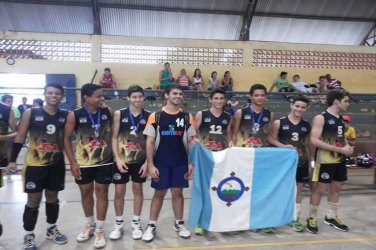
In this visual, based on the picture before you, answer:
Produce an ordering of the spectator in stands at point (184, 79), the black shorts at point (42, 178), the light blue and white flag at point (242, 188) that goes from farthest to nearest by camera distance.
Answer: the spectator in stands at point (184, 79), the light blue and white flag at point (242, 188), the black shorts at point (42, 178)

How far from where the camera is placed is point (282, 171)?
3902 millimetres

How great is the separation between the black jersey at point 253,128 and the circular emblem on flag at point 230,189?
20.3 inches

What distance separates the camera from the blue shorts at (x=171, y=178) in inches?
141

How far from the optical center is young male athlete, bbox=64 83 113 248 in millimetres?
3463

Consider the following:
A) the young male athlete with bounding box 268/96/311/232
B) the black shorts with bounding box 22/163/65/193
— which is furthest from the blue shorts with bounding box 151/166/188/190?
the young male athlete with bounding box 268/96/311/232

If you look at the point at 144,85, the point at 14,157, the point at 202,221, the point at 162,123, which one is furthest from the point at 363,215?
the point at 144,85

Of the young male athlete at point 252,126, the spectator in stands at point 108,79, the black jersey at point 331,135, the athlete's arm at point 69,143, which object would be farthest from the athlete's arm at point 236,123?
the spectator in stands at point 108,79

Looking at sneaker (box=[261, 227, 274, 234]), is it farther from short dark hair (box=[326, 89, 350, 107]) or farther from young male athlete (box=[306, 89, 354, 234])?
short dark hair (box=[326, 89, 350, 107])

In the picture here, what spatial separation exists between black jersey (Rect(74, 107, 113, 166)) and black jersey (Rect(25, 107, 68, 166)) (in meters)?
0.20

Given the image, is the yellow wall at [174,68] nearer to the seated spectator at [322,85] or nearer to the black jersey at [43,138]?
the seated spectator at [322,85]

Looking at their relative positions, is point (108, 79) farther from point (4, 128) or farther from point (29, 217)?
point (29, 217)

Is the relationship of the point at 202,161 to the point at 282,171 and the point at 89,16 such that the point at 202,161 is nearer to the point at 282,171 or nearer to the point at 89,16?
the point at 282,171

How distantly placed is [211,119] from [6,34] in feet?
32.7

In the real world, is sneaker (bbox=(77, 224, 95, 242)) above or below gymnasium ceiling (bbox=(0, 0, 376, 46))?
below
